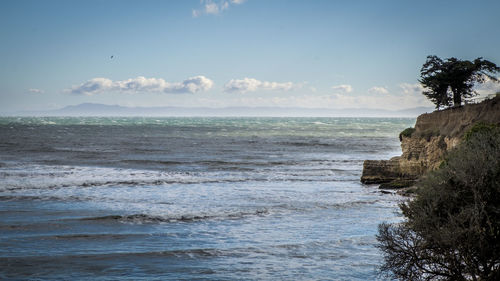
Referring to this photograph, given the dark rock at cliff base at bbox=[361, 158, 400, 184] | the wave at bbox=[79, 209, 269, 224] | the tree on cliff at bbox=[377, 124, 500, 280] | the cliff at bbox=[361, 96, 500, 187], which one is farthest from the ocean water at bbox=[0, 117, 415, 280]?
the tree on cliff at bbox=[377, 124, 500, 280]

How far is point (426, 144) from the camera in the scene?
2970 centimetres

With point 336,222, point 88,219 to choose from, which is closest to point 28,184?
point 88,219

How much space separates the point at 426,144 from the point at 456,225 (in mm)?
22980

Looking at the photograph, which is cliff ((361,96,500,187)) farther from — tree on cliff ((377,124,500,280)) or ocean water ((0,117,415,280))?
tree on cliff ((377,124,500,280))

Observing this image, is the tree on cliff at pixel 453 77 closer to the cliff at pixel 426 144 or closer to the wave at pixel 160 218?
the cliff at pixel 426 144

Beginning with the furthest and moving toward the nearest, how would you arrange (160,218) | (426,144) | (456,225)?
(426,144) → (160,218) → (456,225)

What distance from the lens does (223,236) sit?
1606cm

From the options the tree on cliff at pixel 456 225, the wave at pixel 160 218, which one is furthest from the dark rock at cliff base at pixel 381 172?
the tree on cliff at pixel 456 225

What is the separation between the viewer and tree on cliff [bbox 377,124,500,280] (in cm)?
780

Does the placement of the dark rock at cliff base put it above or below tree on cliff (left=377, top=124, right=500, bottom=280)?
below

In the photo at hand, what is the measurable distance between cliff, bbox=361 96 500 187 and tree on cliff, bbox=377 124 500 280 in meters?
19.1

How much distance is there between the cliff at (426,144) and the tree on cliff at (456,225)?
62.6 ft

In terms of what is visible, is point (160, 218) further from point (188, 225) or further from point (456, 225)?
point (456, 225)

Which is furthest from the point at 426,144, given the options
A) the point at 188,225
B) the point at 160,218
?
the point at 160,218
